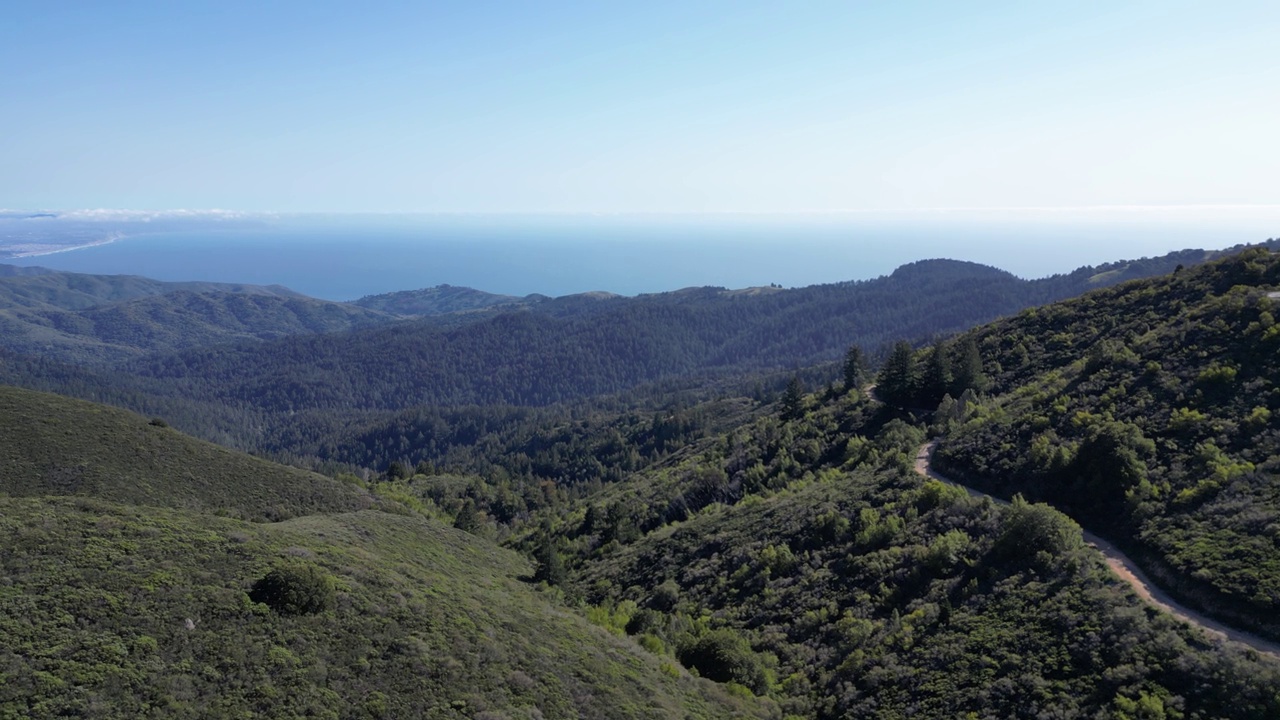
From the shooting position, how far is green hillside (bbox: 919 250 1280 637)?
68.8 ft

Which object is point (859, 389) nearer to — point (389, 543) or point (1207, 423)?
point (1207, 423)

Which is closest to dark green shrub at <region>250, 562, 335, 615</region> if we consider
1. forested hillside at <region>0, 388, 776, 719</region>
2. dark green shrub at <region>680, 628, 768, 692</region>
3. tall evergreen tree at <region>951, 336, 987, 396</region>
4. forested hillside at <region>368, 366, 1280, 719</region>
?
forested hillside at <region>0, 388, 776, 719</region>

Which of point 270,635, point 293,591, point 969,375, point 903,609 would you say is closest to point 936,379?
point 969,375

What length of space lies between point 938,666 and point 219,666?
22230 mm

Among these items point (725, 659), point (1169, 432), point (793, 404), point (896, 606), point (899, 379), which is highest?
point (1169, 432)

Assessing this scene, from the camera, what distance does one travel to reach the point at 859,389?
6512cm

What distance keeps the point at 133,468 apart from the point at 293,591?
30.8 metres

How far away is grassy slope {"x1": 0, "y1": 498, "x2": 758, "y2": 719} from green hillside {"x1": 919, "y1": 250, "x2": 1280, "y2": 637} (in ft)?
55.8

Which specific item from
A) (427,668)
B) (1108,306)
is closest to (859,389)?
(1108,306)

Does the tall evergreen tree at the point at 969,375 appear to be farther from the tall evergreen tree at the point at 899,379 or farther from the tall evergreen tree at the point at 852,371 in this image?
the tall evergreen tree at the point at 852,371

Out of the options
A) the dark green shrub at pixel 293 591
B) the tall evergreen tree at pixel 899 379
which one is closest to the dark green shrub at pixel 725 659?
the dark green shrub at pixel 293 591

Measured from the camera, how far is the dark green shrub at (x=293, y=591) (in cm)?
1992

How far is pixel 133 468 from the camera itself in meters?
A: 41.0

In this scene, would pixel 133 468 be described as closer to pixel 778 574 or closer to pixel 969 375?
pixel 778 574
